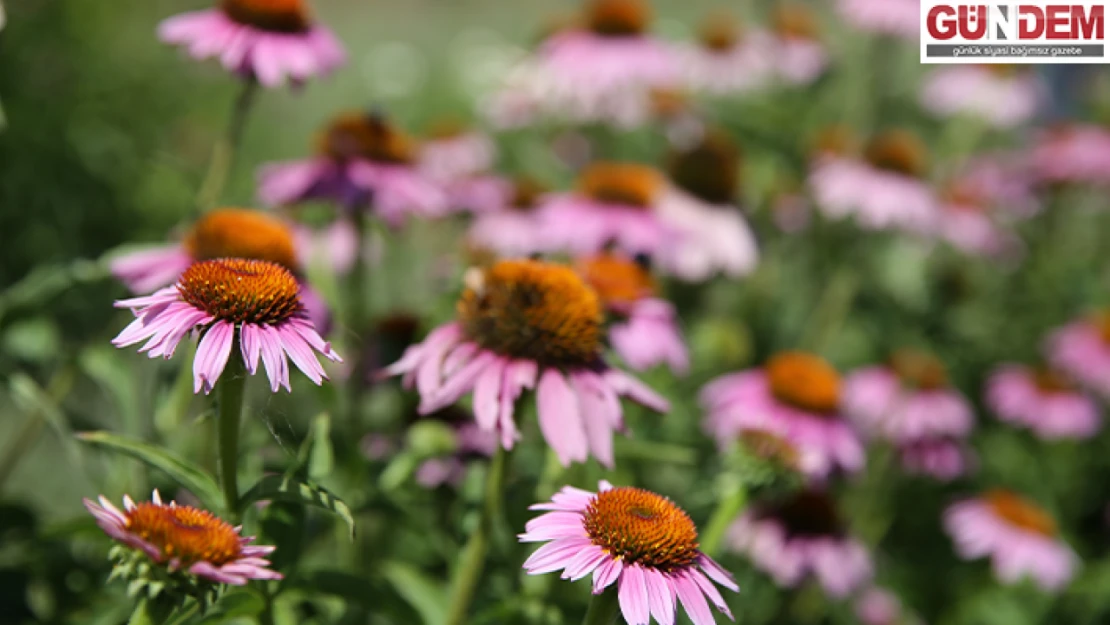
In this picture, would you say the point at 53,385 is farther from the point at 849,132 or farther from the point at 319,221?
the point at 849,132

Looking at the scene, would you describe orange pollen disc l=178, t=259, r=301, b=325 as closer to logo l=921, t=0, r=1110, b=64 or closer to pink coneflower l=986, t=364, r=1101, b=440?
logo l=921, t=0, r=1110, b=64

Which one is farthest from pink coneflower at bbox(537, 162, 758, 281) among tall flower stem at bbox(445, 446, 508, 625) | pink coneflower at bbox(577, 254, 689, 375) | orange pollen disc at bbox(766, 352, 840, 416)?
tall flower stem at bbox(445, 446, 508, 625)

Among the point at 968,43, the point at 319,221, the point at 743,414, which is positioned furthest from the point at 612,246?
the point at 968,43

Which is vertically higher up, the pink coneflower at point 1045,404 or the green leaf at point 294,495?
the green leaf at point 294,495

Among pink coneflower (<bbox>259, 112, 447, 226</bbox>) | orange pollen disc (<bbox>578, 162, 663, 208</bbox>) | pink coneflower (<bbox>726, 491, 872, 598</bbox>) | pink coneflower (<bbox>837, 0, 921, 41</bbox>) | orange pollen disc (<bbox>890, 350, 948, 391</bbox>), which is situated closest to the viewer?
pink coneflower (<bbox>259, 112, 447, 226</bbox>)

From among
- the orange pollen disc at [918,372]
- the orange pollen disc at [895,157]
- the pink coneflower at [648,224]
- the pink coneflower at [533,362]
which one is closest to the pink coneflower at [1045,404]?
the orange pollen disc at [918,372]

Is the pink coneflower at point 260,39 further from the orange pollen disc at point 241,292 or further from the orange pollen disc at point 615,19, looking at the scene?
the orange pollen disc at point 615,19

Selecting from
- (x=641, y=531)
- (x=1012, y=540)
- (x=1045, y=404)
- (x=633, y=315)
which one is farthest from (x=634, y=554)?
(x=1045, y=404)

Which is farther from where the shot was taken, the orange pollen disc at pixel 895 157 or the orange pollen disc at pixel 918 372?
the orange pollen disc at pixel 895 157
